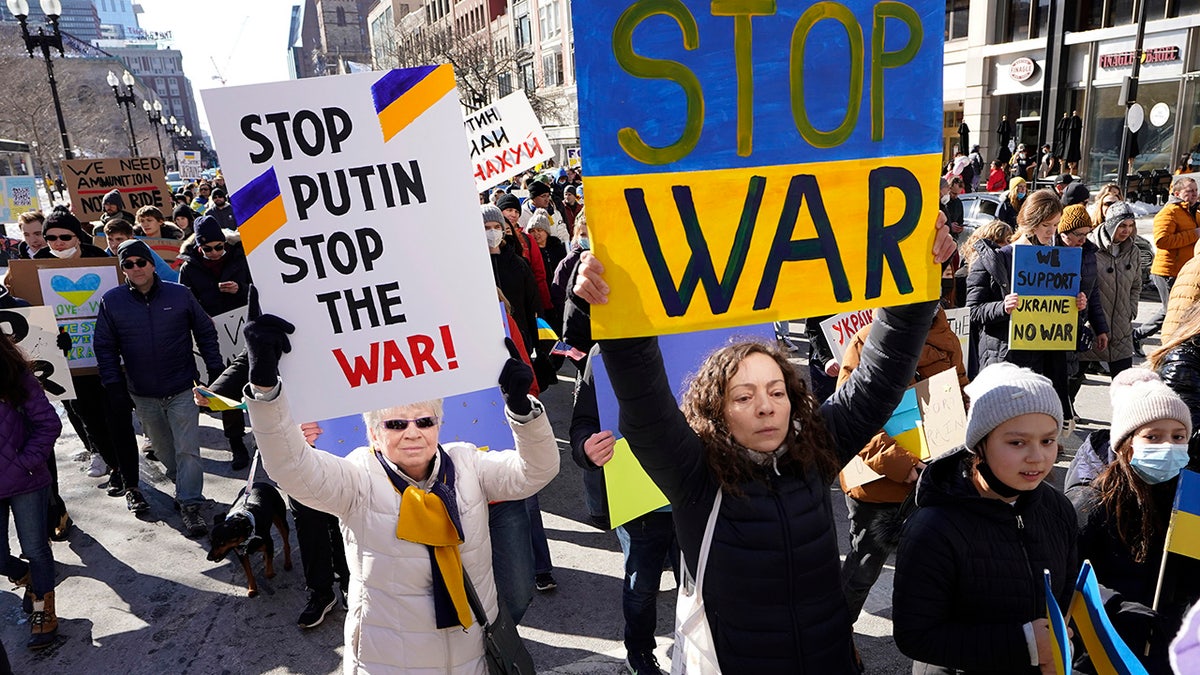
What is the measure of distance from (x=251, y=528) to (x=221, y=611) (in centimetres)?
51

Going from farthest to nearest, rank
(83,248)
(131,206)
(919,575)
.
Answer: (131,206) → (83,248) → (919,575)

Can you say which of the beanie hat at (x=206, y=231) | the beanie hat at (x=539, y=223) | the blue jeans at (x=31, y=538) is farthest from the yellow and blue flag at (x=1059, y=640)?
the beanie hat at (x=539, y=223)

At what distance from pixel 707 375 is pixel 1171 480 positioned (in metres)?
1.78

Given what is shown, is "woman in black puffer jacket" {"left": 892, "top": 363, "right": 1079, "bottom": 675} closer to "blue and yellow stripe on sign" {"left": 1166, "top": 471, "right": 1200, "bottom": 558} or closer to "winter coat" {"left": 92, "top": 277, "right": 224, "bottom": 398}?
"blue and yellow stripe on sign" {"left": 1166, "top": 471, "right": 1200, "bottom": 558}

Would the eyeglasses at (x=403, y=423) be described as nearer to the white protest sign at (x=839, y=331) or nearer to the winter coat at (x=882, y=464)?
the winter coat at (x=882, y=464)

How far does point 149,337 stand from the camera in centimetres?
525

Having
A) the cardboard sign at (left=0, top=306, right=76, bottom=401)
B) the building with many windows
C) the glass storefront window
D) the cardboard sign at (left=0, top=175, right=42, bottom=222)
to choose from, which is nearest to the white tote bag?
the cardboard sign at (left=0, top=306, right=76, bottom=401)

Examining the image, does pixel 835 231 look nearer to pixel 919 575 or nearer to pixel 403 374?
pixel 919 575

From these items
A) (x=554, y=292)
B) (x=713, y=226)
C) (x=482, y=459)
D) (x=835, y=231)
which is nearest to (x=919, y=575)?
(x=835, y=231)

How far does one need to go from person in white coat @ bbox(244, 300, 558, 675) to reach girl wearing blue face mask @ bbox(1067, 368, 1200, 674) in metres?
1.94

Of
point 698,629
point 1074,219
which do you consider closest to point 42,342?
point 698,629

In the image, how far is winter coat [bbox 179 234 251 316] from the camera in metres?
6.54

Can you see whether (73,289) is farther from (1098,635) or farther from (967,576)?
(1098,635)

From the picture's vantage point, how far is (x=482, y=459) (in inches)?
107
